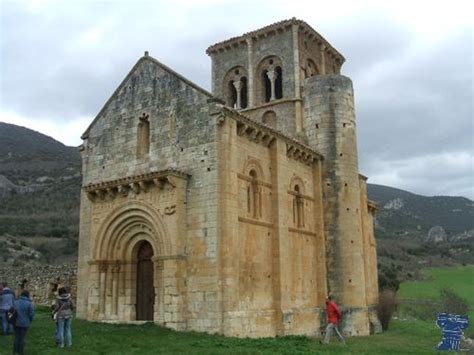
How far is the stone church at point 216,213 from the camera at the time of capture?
54.3 feet

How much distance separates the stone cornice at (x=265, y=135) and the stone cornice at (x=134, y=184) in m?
2.32

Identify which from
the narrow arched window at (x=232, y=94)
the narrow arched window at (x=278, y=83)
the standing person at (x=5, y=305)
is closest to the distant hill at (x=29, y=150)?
the narrow arched window at (x=232, y=94)

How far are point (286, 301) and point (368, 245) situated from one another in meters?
9.27

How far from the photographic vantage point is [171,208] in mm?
17078

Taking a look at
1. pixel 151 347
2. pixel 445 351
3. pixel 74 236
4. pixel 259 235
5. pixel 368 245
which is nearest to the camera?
pixel 151 347

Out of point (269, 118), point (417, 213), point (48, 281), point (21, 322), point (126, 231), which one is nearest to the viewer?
point (21, 322)

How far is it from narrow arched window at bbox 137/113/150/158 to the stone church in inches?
1.6

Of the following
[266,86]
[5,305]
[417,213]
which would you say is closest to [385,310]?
[266,86]

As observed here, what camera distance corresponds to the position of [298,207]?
21062 millimetres

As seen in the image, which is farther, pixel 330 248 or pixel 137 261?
pixel 330 248

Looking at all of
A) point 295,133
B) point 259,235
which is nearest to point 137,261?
point 259,235

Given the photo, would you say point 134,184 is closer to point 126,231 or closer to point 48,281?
point 126,231

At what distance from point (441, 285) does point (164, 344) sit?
42.1 metres

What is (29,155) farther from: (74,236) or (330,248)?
(330,248)
